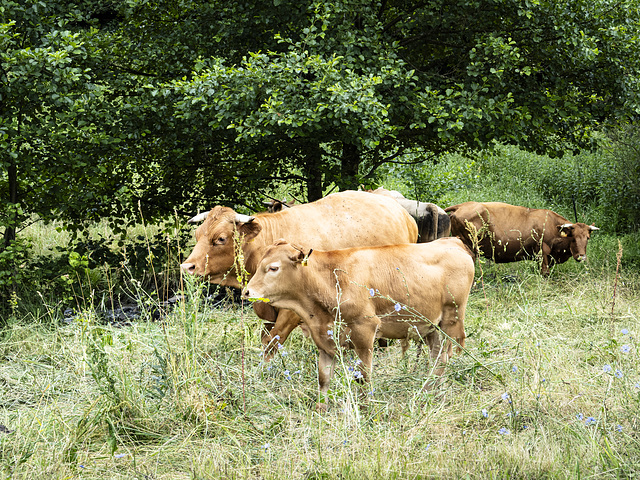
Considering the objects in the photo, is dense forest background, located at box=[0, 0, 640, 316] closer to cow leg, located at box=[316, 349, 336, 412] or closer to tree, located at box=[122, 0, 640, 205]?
tree, located at box=[122, 0, 640, 205]

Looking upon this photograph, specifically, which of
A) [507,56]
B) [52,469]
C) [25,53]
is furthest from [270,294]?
[507,56]

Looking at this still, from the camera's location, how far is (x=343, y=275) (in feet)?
15.8

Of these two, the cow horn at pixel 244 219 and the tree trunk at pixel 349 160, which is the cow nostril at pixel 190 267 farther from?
the tree trunk at pixel 349 160

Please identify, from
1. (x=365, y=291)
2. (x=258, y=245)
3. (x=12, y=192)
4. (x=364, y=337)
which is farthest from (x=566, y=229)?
(x=12, y=192)

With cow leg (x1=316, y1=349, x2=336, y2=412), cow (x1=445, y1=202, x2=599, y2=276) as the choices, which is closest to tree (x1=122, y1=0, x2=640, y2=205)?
cow (x1=445, y1=202, x2=599, y2=276)

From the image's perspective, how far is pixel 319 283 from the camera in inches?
186

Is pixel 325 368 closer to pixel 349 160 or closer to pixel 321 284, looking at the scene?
pixel 321 284

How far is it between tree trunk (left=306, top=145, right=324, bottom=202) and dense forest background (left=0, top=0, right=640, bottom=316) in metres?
0.03

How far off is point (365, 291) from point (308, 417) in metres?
1.10

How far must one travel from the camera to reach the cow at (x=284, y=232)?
224 inches

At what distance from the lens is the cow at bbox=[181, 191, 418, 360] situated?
224 inches

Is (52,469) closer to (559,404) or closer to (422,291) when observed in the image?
(422,291)

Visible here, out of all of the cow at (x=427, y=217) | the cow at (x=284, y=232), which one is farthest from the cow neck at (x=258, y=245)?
the cow at (x=427, y=217)

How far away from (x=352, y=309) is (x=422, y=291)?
652 millimetres
